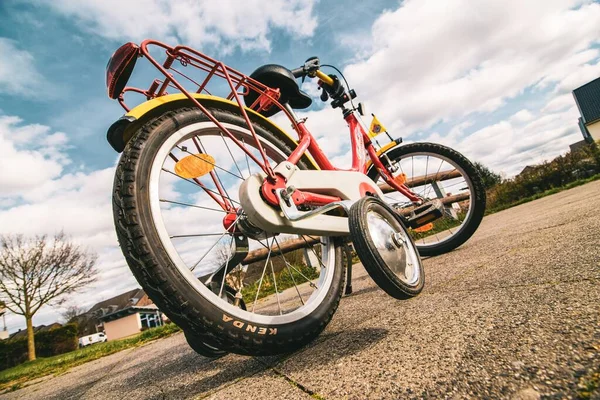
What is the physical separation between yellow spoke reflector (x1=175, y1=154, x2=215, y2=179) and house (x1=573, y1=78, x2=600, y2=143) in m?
48.6

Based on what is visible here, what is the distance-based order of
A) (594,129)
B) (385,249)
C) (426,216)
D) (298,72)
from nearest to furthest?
(385,249), (426,216), (298,72), (594,129)

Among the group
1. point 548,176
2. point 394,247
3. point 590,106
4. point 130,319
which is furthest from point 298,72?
point 590,106

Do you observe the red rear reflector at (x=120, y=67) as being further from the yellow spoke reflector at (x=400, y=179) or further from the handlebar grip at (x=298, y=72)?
the yellow spoke reflector at (x=400, y=179)

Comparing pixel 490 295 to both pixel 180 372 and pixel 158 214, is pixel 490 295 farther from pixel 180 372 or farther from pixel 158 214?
pixel 180 372

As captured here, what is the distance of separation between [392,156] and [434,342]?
2163 mm

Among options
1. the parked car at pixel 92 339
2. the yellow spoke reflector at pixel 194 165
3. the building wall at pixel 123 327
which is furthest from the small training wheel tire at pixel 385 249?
the parked car at pixel 92 339

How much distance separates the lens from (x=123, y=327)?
39750 millimetres

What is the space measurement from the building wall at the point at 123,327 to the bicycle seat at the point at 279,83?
4480cm

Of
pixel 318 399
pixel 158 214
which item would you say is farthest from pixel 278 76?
pixel 318 399

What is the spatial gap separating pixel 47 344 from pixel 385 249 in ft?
112

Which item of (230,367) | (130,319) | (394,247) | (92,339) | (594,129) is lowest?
(92,339)

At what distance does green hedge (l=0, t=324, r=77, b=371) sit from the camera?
839 inches

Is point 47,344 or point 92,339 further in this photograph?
point 92,339

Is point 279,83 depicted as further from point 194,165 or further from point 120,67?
point 120,67
